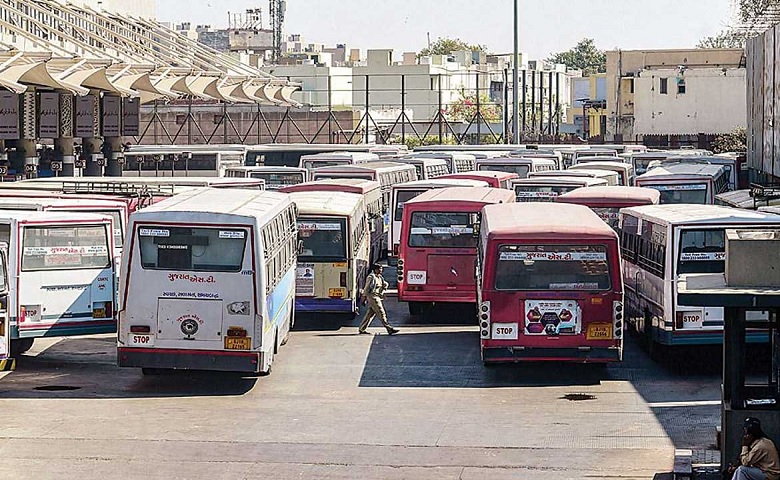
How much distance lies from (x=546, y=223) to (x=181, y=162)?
3265 centimetres

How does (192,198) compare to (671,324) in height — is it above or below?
above

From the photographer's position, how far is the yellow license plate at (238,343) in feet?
56.8

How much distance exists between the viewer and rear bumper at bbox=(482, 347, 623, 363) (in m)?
18.0

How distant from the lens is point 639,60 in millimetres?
85188

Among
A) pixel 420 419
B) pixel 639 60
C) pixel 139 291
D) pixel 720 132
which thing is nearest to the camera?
pixel 420 419

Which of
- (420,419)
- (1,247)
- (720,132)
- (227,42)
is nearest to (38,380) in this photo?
(1,247)

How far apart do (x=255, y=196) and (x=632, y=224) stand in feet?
19.9

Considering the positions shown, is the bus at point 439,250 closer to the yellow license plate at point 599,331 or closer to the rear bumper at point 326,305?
the rear bumper at point 326,305

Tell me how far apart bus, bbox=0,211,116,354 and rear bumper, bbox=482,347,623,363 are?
564cm

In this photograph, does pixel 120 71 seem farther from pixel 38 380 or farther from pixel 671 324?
pixel 671 324

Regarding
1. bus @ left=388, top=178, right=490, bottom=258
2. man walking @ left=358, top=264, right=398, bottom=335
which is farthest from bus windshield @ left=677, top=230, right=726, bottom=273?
bus @ left=388, top=178, right=490, bottom=258

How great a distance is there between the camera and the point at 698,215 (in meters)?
19.1

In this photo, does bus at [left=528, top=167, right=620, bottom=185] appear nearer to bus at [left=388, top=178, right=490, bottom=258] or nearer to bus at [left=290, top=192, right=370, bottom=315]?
bus at [left=388, top=178, right=490, bottom=258]

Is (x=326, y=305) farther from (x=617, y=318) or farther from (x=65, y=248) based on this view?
(x=617, y=318)
